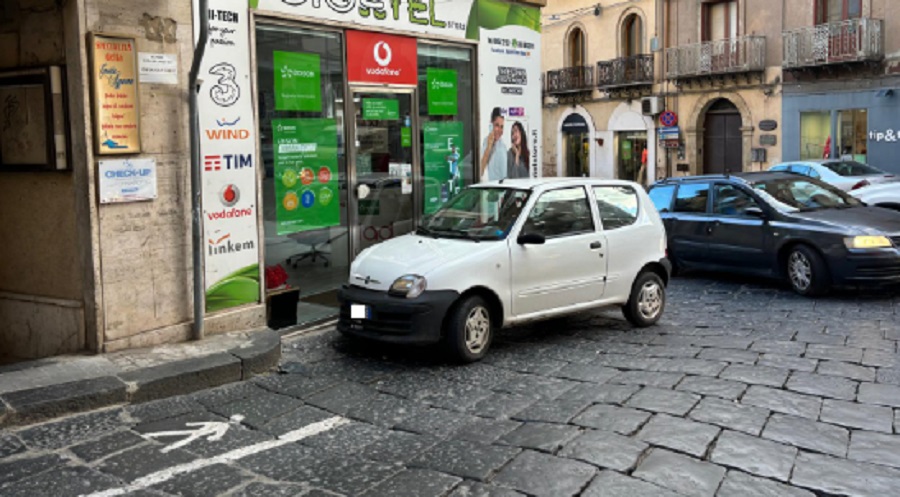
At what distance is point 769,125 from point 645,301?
72.0 ft

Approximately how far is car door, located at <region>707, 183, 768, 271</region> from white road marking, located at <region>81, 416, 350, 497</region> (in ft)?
23.6

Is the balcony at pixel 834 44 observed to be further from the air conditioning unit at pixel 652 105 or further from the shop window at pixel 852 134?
the air conditioning unit at pixel 652 105

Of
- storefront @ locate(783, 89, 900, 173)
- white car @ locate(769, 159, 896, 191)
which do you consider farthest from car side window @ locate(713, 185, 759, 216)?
storefront @ locate(783, 89, 900, 173)

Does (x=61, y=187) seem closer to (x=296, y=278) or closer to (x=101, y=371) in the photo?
(x=101, y=371)

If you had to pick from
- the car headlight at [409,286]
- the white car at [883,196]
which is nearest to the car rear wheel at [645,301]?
the car headlight at [409,286]

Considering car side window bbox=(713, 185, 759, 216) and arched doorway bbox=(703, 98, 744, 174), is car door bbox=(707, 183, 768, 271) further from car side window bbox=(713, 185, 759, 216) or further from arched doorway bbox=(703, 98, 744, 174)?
arched doorway bbox=(703, 98, 744, 174)

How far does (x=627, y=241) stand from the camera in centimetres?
870

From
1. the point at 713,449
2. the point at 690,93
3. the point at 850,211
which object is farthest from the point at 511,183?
the point at 690,93

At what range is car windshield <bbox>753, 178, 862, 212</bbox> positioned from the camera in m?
11.1

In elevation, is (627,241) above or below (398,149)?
below

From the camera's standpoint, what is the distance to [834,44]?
25609 millimetres

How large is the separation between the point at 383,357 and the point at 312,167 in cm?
281

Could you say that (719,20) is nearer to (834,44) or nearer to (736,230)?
(834,44)

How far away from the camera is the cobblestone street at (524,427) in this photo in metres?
4.74
